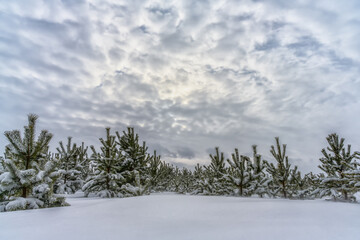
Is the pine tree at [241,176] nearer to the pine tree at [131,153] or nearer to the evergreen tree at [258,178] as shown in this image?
the evergreen tree at [258,178]

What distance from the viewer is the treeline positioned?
5.27m

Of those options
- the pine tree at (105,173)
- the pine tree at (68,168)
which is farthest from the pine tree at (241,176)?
the pine tree at (68,168)

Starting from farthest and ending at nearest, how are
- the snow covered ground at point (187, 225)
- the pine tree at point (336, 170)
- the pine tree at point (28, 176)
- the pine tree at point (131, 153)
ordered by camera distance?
the pine tree at point (131, 153)
the pine tree at point (336, 170)
the pine tree at point (28, 176)
the snow covered ground at point (187, 225)

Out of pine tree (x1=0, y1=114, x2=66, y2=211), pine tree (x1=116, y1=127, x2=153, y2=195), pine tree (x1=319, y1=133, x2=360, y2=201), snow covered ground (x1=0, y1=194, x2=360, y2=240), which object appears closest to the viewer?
snow covered ground (x1=0, y1=194, x2=360, y2=240)

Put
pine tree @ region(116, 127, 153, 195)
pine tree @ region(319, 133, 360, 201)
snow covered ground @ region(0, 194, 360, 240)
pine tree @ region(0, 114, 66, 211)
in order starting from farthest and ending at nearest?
pine tree @ region(116, 127, 153, 195) < pine tree @ region(319, 133, 360, 201) < pine tree @ region(0, 114, 66, 211) < snow covered ground @ region(0, 194, 360, 240)

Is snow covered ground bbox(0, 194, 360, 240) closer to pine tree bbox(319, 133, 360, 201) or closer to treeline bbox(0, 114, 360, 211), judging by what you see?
treeline bbox(0, 114, 360, 211)

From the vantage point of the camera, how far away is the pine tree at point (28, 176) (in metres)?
5.04

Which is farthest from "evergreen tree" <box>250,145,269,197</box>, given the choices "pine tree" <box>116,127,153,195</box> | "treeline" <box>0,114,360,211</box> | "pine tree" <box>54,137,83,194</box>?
"pine tree" <box>54,137,83,194</box>

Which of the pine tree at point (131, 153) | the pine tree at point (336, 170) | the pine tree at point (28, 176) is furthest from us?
the pine tree at point (131, 153)

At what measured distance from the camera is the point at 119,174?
11.2m

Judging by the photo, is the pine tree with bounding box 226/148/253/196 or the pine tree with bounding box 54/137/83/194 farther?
the pine tree with bounding box 54/137/83/194

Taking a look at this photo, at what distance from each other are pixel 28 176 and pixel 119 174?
20.0 ft

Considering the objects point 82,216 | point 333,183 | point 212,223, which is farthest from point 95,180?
point 333,183

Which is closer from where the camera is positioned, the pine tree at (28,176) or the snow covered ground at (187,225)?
the snow covered ground at (187,225)
